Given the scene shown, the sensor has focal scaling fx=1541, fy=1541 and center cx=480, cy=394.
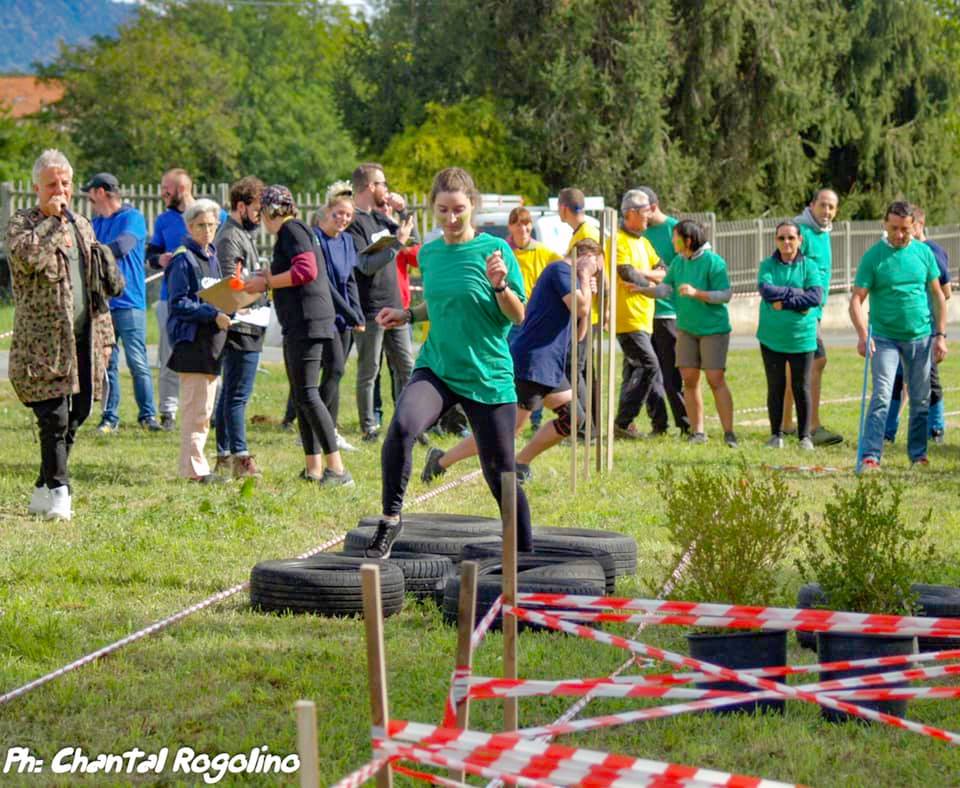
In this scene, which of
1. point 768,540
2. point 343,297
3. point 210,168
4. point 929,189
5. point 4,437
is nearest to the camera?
point 768,540

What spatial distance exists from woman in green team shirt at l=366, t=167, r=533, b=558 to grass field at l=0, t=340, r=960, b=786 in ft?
2.45

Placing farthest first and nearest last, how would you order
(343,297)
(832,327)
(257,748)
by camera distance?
1. (832,327)
2. (343,297)
3. (257,748)

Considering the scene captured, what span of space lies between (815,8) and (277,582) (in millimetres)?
38279

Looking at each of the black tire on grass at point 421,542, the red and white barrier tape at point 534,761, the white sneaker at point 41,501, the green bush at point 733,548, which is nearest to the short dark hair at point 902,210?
the black tire on grass at point 421,542

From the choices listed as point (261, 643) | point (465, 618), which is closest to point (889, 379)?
point (261, 643)

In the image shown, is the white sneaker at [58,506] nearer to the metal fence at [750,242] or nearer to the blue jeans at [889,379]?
the blue jeans at [889,379]

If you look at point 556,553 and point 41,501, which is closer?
point 556,553

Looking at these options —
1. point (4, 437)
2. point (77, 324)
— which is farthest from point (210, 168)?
point (77, 324)

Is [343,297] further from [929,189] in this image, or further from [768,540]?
[929,189]

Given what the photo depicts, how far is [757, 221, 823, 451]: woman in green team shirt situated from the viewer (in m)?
12.7

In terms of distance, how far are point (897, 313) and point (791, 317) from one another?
5.03 ft

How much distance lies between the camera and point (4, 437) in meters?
12.6

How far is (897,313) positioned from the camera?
11.3 meters

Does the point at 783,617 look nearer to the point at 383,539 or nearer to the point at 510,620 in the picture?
the point at 510,620
